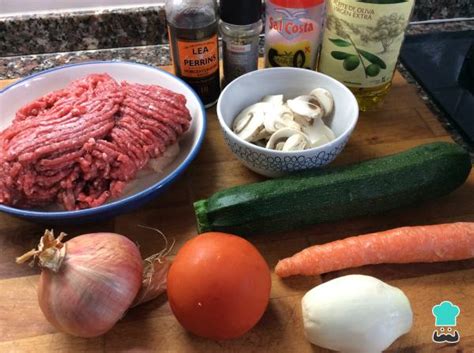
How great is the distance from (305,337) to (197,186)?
1.32 ft

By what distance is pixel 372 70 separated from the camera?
3.54ft

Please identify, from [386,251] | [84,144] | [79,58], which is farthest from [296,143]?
[79,58]

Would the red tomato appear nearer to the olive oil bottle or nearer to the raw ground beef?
the raw ground beef

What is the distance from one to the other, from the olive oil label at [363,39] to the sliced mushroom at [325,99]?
11 cm

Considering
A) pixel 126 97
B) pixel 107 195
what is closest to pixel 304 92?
pixel 126 97

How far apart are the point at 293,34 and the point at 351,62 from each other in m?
0.15

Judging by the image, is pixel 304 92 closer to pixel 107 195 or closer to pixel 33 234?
pixel 107 195

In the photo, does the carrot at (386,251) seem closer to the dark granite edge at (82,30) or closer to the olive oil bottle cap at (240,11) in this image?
the olive oil bottle cap at (240,11)

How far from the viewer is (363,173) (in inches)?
35.5

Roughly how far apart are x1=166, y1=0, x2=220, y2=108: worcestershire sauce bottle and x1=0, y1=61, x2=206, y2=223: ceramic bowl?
5 centimetres

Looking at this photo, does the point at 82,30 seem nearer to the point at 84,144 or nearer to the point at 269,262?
the point at 84,144

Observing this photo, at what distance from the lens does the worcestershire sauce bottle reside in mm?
1050

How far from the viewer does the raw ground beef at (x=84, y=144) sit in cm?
86

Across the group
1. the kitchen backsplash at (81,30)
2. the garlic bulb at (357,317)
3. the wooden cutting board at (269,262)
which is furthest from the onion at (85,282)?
the kitchen backsplash at (81,30)
